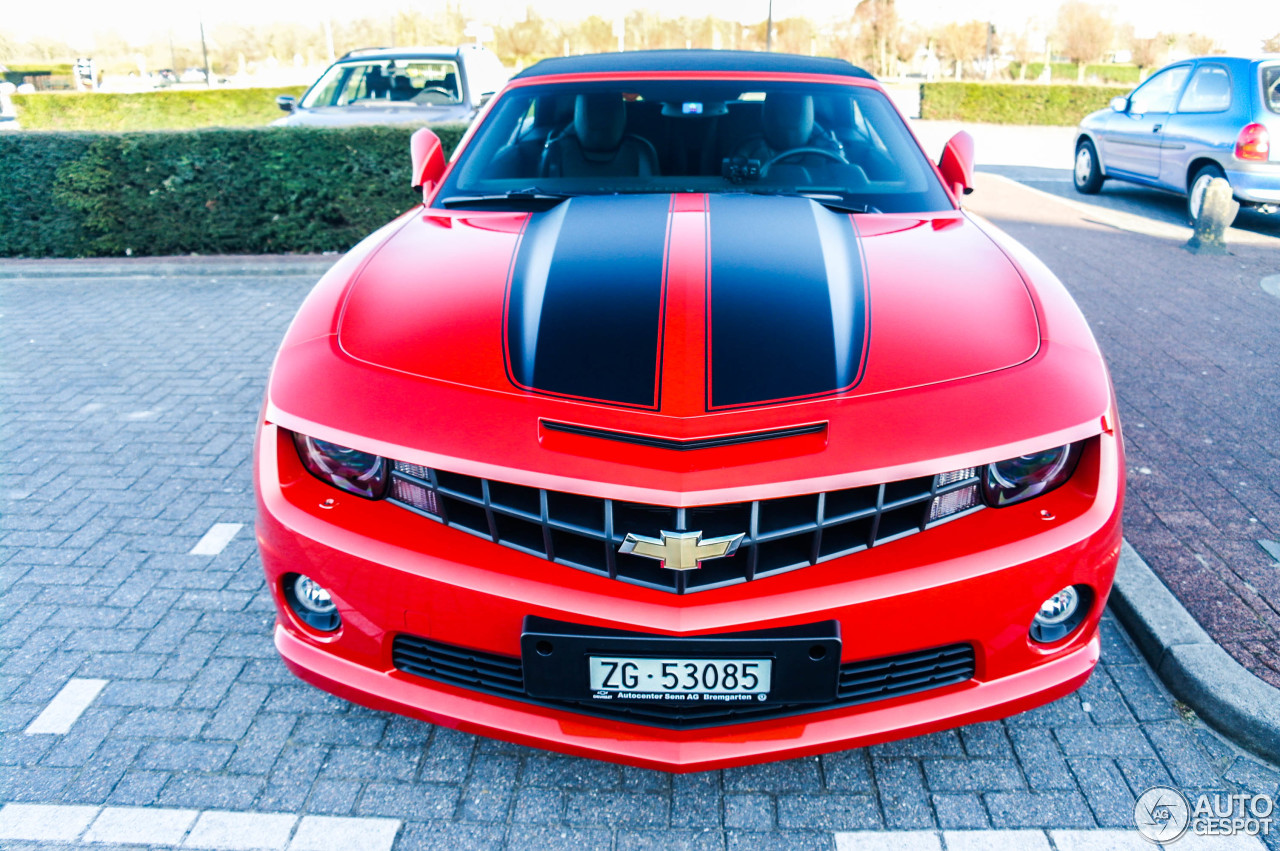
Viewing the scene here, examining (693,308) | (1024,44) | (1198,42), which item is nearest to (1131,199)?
(693,308)

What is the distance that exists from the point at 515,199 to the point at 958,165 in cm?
166

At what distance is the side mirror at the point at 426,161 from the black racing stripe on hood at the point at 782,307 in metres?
1.36

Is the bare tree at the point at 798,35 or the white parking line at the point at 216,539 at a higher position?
the bare tree at the point at 798,35

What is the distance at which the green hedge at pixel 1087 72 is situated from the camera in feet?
179

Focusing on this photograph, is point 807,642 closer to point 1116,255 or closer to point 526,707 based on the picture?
point 526,707

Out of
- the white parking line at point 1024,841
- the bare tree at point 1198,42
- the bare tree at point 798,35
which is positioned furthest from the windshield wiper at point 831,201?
the bare tree at point 1198,42

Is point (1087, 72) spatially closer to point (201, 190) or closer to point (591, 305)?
point (201, 190)

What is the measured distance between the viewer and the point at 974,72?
61.1m

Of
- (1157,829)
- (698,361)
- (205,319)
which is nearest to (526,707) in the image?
(698,361)

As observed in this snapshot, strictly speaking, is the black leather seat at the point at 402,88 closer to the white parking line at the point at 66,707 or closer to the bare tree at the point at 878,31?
the white parking line at the point at 66,707

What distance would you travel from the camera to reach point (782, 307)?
82.4 inches

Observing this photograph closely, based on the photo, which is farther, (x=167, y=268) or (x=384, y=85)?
(x=384, y=85)

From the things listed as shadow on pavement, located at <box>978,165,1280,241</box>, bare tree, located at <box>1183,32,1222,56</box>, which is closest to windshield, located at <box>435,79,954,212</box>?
shadow on pavement, located at <box>978,165,1280,241</box>

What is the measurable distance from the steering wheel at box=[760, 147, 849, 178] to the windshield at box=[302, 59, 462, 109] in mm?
7123
